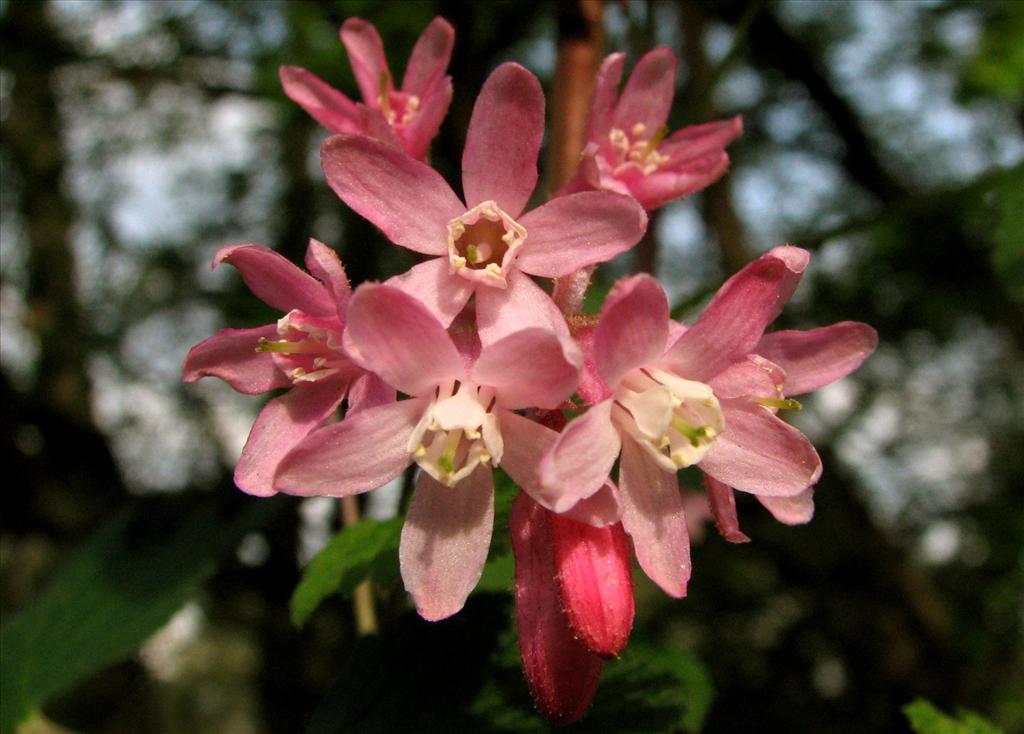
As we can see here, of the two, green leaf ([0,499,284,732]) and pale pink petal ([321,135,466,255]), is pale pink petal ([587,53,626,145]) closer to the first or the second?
pale pink petal ([321,135,466,255])

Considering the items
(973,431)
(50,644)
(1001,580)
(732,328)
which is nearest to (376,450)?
(732,328)

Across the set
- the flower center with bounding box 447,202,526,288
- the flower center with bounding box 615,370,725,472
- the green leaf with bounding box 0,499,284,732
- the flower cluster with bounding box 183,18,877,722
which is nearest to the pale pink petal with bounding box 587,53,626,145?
the flower cluster with bounding box 183,18,877,722

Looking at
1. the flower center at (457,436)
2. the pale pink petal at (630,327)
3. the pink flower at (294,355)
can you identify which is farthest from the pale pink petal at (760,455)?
the pink flower at (294,355)

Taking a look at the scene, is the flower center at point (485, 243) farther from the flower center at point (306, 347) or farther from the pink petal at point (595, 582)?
the pink petal at point (595, 582)

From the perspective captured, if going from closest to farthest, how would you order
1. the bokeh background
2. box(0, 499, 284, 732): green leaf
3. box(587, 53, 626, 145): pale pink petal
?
box(587, 53, 626, 145): pale pink petal → box(0, 499, 284, 732): green leaf → the bokeh background

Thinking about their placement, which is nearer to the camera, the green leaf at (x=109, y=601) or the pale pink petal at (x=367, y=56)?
the pale pink petal at (x=367, y=56)

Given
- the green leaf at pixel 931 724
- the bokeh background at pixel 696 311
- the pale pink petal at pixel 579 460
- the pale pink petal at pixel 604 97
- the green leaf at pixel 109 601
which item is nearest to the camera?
the pale pink petal at pixel 579 460
